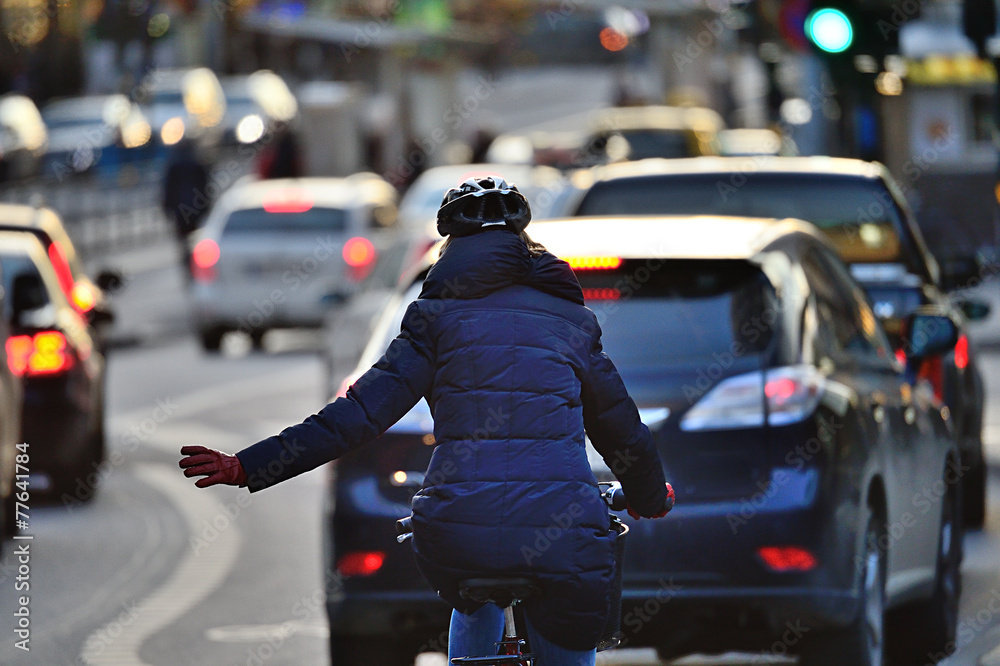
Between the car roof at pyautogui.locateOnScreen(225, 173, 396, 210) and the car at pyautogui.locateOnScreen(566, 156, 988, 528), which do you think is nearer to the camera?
the car at pyautogui.locateOnScreen(566, 156, 988, 528)

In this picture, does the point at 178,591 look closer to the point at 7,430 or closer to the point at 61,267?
the point at 7,430

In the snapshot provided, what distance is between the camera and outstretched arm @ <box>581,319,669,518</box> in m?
4.75

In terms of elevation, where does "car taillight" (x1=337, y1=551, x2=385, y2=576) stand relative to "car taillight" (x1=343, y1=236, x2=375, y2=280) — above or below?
above

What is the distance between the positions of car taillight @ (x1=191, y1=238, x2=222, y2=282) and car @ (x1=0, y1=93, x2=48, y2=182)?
1883 centimetres

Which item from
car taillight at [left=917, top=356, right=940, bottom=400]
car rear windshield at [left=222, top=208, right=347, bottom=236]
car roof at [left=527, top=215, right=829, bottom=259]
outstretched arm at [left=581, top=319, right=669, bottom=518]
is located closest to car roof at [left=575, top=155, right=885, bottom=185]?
car taillight at [left=917, top=356, right=940, bottom=400]

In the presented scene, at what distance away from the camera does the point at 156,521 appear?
11.5 metres

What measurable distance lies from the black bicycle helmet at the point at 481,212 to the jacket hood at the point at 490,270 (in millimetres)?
22

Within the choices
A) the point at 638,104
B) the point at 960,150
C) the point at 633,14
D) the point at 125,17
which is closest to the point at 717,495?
the point at 960,150

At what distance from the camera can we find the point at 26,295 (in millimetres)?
12234

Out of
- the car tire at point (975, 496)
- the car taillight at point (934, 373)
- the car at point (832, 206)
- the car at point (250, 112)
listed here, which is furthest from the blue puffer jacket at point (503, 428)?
the car at point (250, 112)

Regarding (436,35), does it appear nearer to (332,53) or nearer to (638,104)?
(638,104)

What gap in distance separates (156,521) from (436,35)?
1793 inches

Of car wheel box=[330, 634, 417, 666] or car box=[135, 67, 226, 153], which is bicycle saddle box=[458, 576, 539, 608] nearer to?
car wheel box=[330, 634, 417, 666]

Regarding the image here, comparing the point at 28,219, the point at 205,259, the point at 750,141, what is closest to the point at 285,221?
the point at 205,259
